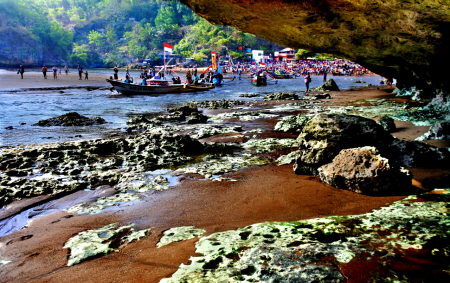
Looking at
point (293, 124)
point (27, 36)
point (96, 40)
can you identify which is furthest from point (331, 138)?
point (96, 40)

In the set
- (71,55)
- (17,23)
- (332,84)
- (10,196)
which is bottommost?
(10,196)

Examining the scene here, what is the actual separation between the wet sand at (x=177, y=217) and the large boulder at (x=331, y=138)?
388 millimetres

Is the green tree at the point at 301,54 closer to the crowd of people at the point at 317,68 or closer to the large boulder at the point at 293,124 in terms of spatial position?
the crowd of people at the point at 317,68

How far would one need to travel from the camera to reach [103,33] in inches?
4599

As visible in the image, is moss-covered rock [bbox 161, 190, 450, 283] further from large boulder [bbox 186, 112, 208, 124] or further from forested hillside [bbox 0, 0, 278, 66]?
forested hillside [bbox 0, 0, 278, 66]

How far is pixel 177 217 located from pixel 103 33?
12836 centimetres

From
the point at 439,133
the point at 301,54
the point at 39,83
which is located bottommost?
the point at 439,133

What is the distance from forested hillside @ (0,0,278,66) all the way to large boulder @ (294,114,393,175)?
7591 cm

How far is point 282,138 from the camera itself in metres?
9.70

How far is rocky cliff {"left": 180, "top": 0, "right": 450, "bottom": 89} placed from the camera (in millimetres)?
5984

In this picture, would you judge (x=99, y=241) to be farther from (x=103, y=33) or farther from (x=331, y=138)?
(x=103, y=33)

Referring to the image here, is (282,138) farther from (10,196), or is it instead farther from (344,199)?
(10,196)

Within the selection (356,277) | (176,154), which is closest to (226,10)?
(176,154)

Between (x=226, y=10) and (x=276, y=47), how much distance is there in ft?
311
